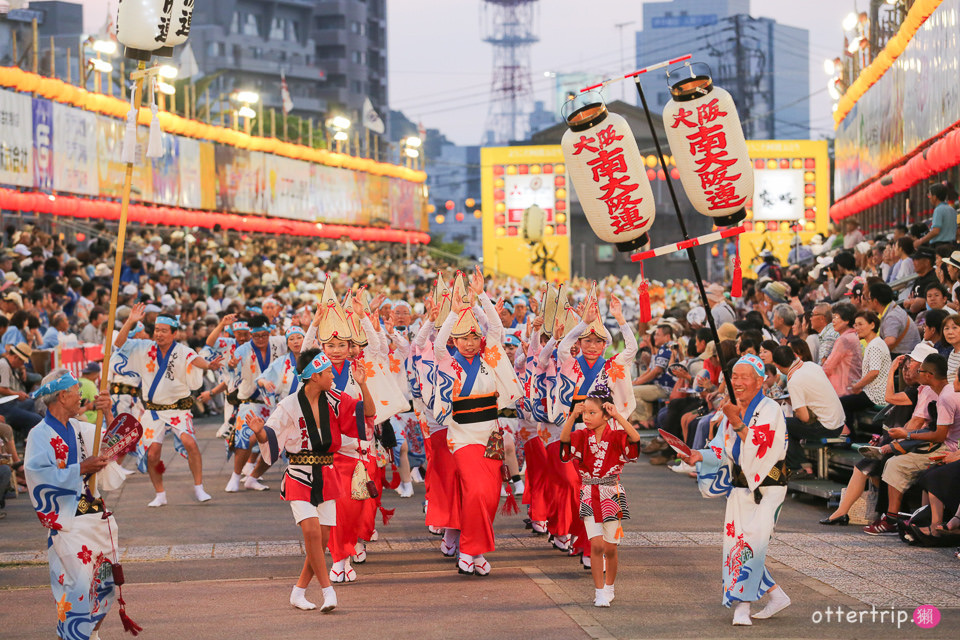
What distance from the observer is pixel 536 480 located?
9.40m

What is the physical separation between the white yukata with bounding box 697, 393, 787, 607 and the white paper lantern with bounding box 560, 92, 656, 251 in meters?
2.86

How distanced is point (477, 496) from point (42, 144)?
1671cm

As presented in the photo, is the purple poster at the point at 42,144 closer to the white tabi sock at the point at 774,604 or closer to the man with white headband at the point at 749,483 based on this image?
the man with white headband at the point at 749,483

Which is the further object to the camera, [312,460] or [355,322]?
[355,322]

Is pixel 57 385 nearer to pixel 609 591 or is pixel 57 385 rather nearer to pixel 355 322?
pixel 609 591

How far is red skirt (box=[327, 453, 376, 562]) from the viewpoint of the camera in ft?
26.5

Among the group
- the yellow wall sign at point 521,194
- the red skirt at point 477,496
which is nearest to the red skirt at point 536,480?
the red skirt at point 477,496

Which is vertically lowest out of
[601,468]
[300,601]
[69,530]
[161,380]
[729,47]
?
[300,601]

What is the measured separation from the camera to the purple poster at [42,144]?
2195 cm

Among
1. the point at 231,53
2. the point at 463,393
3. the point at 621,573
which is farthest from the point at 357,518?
the point at 231,53

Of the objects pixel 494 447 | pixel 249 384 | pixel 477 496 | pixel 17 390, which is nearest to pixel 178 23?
pixel 494 447

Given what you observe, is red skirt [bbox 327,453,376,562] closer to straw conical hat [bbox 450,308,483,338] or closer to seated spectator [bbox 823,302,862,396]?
straw conical hat [bbox 450,308,483,338]

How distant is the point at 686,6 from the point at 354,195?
127914 millimetres

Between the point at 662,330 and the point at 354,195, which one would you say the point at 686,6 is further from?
the point at 662,330
